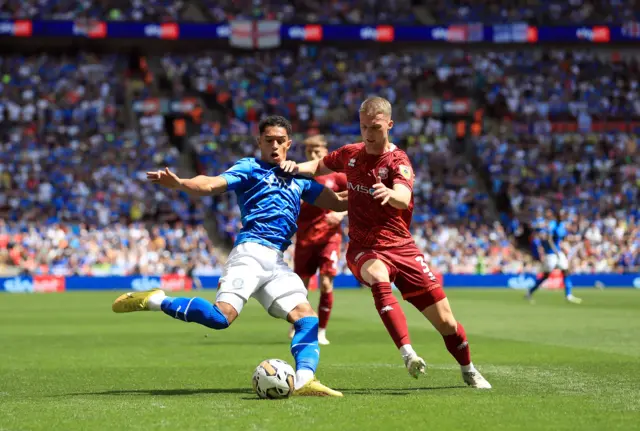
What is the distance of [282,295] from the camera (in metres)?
8.97

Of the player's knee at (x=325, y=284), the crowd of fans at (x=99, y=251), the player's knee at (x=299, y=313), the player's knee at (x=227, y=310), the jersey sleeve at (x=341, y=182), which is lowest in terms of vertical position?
the crowd of fans at (x=99, y=251)

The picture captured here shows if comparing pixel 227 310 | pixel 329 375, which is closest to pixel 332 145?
pixel 329 375

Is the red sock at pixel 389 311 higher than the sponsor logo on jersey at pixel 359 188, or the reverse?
the sponsor logo on jersey at pixel 359 188

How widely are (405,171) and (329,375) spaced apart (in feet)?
8.58

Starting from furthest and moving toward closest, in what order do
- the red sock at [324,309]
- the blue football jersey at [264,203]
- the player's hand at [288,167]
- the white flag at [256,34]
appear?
the white flag at [256,34] → the red sock at [324,309] → the player's hand at [288,167] → the blue football jersey at [264,203]

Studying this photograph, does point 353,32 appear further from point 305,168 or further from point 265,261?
point 265,261

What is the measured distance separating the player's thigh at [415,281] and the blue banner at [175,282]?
77.3 feet

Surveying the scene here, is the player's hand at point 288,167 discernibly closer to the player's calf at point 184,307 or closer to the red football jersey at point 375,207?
the red football jersey at point 375,207

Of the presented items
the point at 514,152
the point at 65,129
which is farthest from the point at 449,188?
the point at 65,129

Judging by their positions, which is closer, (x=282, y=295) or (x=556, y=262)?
(x=282, y=295)

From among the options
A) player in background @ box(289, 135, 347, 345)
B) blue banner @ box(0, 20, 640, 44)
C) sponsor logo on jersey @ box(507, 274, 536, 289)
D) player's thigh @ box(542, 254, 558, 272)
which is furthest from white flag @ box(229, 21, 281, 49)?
player in background @ box(289, 135, 347, 345)

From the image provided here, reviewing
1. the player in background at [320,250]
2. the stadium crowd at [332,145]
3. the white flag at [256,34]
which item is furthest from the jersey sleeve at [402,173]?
the white flag at [256,34]

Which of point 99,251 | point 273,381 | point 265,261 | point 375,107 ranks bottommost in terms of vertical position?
point 99,251

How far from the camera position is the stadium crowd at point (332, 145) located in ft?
124
